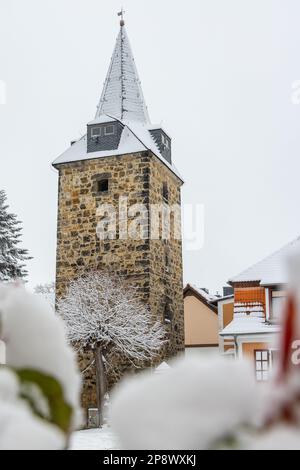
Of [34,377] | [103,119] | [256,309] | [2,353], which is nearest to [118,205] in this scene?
[103,119]

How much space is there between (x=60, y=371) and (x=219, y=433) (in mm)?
176

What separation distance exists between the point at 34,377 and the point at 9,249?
19729mm

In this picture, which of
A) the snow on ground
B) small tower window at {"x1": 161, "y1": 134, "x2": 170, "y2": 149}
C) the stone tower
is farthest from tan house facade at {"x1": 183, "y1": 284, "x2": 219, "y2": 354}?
the snow on ground

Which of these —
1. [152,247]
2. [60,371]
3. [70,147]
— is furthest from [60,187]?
[60,371]

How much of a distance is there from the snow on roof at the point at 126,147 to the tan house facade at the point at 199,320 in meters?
5.83

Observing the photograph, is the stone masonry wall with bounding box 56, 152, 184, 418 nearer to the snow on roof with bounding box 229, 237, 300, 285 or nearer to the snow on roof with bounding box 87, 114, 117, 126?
the snow on roof with bounding box 87, 114, 117, 126

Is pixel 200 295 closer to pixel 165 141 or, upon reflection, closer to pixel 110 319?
pixel 165 141

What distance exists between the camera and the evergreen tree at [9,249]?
1942 centimetres

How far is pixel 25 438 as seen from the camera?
0.41 m

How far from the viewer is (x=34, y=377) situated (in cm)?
50

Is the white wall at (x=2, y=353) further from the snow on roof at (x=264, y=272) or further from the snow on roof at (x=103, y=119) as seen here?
the snow on roof at (x=103, y=119)

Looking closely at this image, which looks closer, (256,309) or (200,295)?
(256,309)

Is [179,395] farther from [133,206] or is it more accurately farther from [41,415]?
[133,206]

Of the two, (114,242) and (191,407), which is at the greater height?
(114,242)
